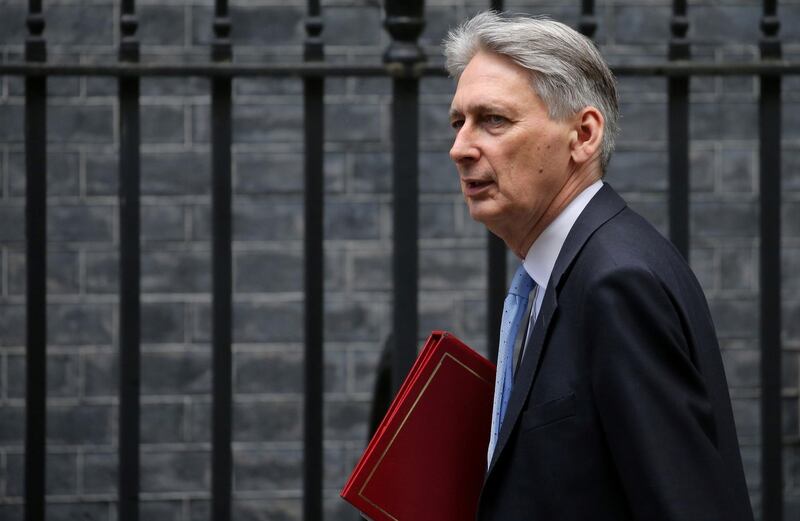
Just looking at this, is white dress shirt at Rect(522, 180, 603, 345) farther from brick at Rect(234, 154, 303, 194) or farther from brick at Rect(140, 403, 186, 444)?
brick at Rect(140, 403, 186, 444)

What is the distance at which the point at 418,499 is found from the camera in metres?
2.13

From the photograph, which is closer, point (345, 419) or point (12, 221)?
point (12, 221)

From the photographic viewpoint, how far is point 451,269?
4.39 m

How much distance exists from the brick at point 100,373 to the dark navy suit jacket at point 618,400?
2.56 metres

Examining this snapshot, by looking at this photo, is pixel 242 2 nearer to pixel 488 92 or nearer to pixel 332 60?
pixel 332 60

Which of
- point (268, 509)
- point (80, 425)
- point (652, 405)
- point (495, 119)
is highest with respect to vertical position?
point (495, 119)

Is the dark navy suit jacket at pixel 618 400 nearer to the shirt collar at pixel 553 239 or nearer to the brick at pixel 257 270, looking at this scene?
Result: the shirt collar at pixel 553 239

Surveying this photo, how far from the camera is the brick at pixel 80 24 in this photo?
433 centimetres

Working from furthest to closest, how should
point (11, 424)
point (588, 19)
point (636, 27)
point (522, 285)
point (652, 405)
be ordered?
point (636, 27)
point (11, 424)
point (588, 19)
point (522, 285)
point (652, 405)

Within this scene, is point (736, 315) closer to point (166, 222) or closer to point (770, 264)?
point (770, 264)

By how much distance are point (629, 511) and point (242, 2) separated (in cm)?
292

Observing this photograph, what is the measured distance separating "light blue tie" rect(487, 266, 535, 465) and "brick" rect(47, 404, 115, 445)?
2439 mm

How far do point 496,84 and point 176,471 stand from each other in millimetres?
2633

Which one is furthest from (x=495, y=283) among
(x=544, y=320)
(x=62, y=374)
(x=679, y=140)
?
(x=62, y=374)
